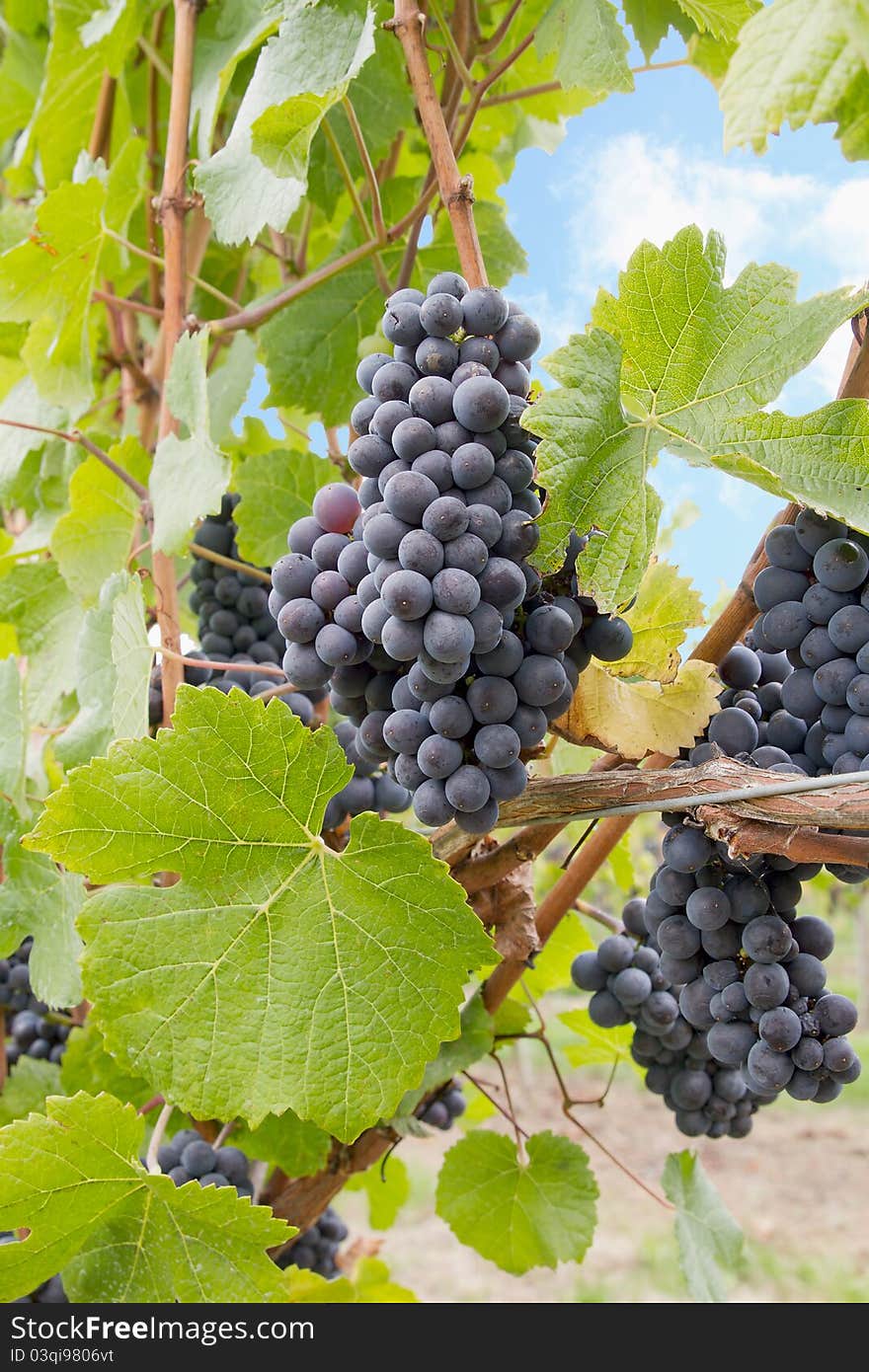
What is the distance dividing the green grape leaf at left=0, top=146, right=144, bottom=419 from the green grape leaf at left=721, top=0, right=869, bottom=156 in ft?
3.25

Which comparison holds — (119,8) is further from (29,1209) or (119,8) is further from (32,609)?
(29,1209)

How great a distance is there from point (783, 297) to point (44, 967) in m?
1.02

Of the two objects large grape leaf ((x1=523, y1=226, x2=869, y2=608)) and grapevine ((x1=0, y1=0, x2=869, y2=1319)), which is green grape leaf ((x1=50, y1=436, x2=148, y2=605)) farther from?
large grape leaf ((x1=523, y1=226, x2=869, y2=608))

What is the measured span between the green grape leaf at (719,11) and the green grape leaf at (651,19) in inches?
7.7

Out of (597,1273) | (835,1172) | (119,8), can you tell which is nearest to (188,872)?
(119,8)

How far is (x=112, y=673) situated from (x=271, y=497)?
0.34 m

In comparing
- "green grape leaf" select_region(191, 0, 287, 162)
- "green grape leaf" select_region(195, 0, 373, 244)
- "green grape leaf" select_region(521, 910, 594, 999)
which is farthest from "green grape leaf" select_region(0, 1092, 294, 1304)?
"green grape leaf" select_region(191, 0, 287, 162)

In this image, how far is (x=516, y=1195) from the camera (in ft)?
5.02

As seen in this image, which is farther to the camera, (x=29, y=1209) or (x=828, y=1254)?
(x=828, y=1254)

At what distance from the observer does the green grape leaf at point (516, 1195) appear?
1.51m

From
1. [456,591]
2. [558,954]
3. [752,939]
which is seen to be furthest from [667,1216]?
[456,591]

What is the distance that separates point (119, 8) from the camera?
4.89ft

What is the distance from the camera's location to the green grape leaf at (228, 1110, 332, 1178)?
1284 mm

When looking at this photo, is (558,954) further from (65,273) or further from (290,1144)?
(65,273)
